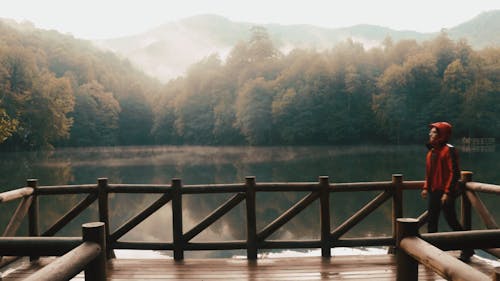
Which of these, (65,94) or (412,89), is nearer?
(65,94)

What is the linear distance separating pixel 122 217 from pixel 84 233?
22.5m

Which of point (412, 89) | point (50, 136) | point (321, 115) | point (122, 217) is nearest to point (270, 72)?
point (321, 115)

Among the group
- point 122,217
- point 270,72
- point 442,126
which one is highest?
point 270,72

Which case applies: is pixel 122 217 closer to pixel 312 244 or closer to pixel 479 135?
pixel 312 244

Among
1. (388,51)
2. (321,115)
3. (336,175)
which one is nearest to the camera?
(336,175)

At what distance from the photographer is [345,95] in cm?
7631

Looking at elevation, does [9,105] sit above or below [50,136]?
above

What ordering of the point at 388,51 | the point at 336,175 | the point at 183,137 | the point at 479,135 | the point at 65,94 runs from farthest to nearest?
the point at 183,137 → the point at 388,51 → the point at 479,135 → the point at 65,94 → the point at 336,175

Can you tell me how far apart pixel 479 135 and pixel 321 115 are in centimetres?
2299

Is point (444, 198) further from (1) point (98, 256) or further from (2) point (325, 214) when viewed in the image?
(1) point (98, 256)

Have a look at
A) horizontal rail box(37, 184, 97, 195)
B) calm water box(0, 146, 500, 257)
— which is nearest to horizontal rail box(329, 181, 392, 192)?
horizontal rail box(37, 184, 97, 195)

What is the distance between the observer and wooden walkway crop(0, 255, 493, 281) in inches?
236

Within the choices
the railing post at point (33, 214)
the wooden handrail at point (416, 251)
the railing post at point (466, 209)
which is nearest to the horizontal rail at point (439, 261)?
the wooden handrail at point (416, 251)

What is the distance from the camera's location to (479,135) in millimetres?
64438
